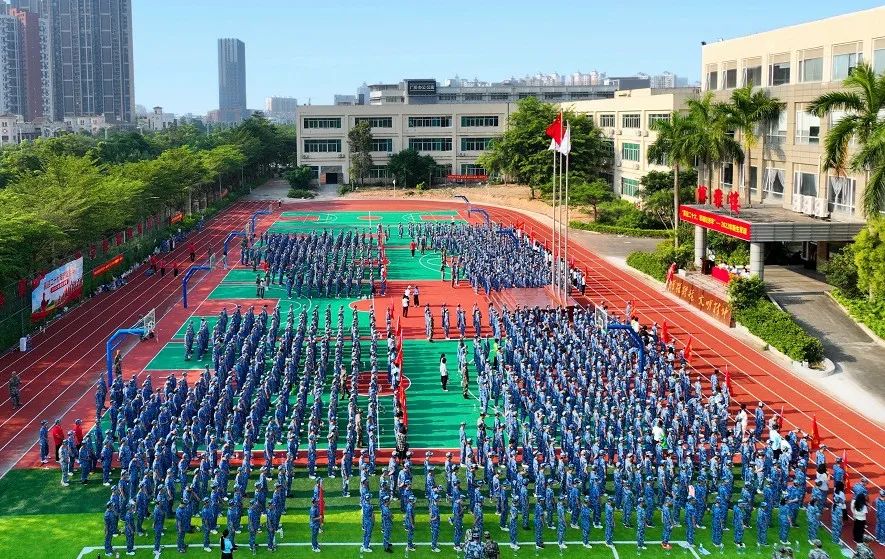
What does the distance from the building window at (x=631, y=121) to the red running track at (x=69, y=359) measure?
29.6 m

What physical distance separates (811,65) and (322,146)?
48061 millimetres

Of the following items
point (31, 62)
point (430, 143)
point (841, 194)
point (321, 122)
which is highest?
point (31, 62)

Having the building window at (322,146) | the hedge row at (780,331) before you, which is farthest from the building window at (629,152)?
the hedge row at (780,331)

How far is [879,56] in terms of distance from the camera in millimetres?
26516

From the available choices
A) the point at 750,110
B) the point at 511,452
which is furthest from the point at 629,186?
the point at 511,452

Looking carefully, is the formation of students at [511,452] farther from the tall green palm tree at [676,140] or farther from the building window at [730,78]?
the building window at [730,78]

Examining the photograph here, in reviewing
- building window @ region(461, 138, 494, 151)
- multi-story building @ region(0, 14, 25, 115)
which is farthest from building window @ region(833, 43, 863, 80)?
multi-story building @ region(0, 14, 25, 115)

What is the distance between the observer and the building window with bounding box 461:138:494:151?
242 feet

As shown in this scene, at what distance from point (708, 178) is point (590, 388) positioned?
69.0 ft


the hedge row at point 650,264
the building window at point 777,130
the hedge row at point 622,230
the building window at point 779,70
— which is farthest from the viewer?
the hedge row at point 622,230

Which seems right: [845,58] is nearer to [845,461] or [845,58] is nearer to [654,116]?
[845,461]

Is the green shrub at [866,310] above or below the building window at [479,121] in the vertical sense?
below

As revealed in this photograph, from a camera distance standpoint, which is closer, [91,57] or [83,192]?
[83,192]

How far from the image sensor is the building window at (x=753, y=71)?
33.3m
